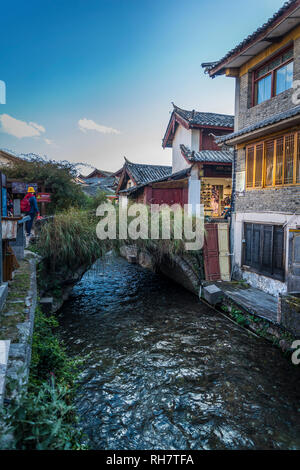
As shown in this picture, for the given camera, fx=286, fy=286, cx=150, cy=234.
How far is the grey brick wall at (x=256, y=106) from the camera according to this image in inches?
322

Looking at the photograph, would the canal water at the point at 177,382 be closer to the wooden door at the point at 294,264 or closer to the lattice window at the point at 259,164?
the wooden door at the point at 294,264

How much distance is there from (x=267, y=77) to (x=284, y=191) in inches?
159

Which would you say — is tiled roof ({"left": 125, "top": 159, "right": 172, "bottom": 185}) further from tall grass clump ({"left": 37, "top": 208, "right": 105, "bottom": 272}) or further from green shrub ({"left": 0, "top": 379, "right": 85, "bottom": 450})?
green shrub ({"left": 0, "top": 379, "right": 85, "bottom": 450})

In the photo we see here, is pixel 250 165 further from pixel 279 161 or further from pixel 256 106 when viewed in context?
pixel 256 106

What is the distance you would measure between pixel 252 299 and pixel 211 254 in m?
2.57

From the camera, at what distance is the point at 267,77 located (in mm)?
9453

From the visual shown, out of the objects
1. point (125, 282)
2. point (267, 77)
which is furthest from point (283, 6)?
point (125, 282)

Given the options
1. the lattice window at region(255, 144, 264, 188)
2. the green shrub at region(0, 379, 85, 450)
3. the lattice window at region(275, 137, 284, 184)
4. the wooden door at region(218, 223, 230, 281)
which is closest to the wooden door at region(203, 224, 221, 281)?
the wooden door at region(218, 223, 230, 281)

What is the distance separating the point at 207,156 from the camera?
14688mm

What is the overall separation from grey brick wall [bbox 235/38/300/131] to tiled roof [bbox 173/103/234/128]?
4.15 meters

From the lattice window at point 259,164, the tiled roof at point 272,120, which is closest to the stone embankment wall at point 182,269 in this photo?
the lattice window at point 259,164

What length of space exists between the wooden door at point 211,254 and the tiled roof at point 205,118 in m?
6.70

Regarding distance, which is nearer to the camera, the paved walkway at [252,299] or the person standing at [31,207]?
the paved walkway at [252,299]

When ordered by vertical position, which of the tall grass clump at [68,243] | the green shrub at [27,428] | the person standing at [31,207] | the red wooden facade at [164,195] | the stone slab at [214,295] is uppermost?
the red wooden facade at [164,195]
